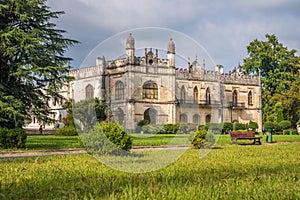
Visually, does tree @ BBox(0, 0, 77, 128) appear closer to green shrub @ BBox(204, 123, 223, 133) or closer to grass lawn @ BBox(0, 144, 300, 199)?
green shrub @ BBox(204, 123, 223, 133)

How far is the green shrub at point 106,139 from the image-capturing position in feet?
34.1

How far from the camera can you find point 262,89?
53.2 meters

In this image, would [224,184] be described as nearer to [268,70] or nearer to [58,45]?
[58,45]

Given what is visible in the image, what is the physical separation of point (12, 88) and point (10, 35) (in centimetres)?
204

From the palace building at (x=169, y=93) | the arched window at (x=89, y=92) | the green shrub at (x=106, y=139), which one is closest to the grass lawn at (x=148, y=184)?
the green shrub at (x=106, y=139)

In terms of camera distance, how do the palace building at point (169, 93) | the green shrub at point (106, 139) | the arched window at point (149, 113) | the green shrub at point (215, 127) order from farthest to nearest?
the arched window at point (149, 113), the palace building at point (169, 93), the green shrub at point (215, 127), the green shrub at point (106, 139)

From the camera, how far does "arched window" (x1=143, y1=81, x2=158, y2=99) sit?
112 ft

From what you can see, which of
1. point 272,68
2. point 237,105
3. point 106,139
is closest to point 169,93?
point 237,105

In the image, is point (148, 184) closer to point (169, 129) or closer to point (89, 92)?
point (89, 92)

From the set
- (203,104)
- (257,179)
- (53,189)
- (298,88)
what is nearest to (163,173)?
(257,179)

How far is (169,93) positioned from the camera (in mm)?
37906

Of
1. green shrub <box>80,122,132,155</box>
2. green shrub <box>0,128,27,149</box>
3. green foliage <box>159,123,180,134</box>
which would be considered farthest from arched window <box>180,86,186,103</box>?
green shrub <box>80,122,132,155</box>

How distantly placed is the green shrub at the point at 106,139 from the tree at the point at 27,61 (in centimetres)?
615

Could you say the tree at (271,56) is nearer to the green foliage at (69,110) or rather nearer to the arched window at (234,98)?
→ the arched window at (234,98)
